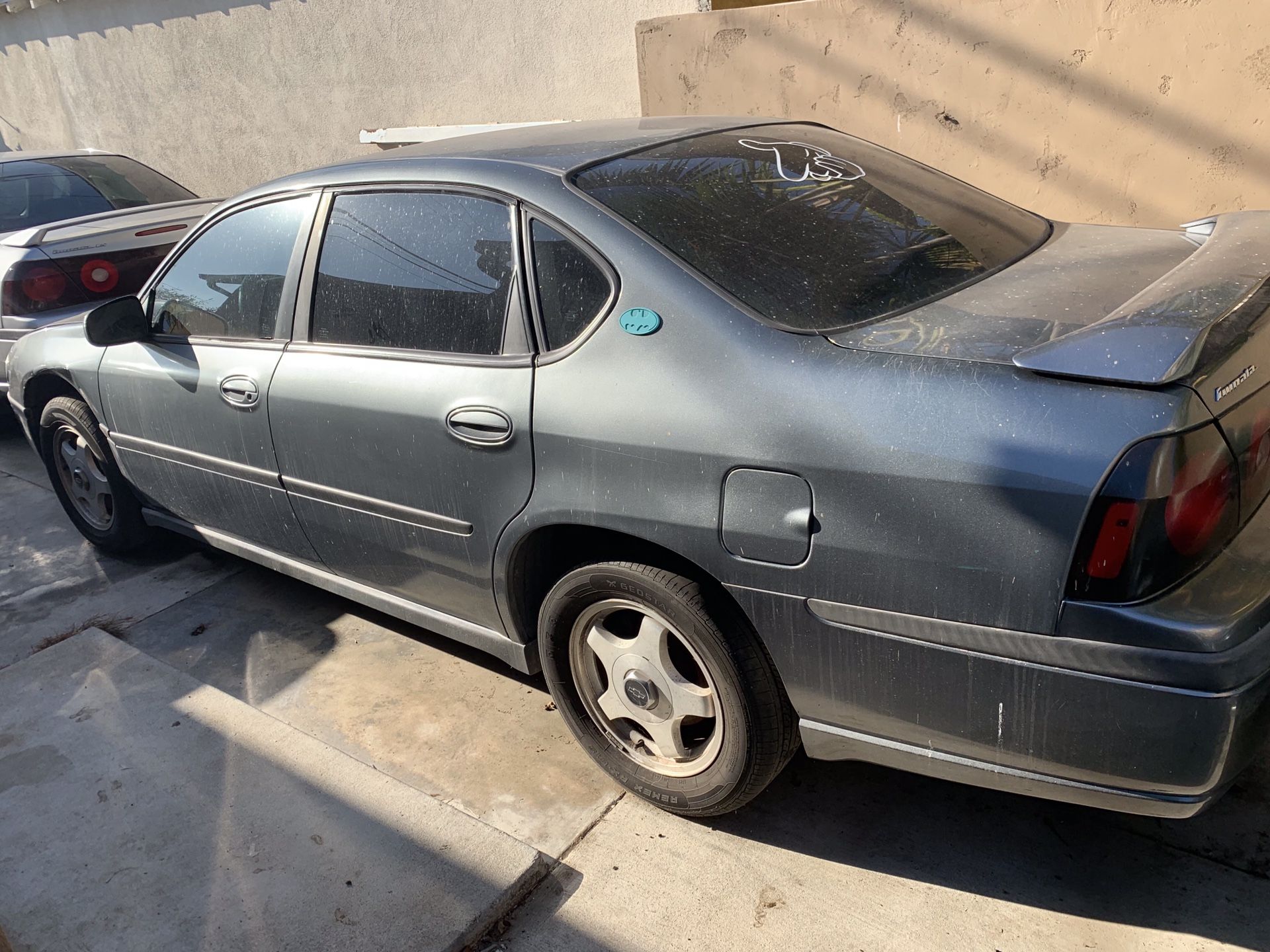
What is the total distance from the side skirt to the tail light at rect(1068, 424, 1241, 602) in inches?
61.8

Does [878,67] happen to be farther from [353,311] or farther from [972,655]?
[972,655]

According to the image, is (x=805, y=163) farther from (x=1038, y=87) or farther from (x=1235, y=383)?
(x=1038, y=87)

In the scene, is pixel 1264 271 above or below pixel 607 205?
below

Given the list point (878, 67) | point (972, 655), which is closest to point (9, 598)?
point (972, 655)

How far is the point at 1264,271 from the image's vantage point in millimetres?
2332

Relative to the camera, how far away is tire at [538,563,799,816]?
235 centimetres

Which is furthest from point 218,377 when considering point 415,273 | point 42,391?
point 42,391

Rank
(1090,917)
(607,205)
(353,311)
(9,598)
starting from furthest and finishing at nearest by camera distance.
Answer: (9,598) < (353,311) < (607,205) < (1090,917)

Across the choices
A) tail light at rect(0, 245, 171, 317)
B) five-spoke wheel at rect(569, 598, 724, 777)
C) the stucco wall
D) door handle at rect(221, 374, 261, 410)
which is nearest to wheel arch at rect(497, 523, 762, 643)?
five-spoke wheel at rect(569, 598, 724, 777)

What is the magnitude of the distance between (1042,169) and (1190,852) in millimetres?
3765

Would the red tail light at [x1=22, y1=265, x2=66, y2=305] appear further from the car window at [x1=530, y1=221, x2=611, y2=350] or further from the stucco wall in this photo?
the car window at [x1=530, y1=221, x2=611, y2=350]

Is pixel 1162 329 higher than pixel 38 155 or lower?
lower

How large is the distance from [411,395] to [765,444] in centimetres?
110

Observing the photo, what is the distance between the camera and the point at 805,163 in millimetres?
2988
